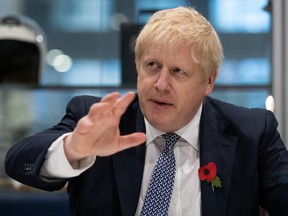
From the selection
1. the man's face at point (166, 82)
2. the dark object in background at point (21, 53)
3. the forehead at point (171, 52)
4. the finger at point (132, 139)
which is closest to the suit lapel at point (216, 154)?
the man's face at point (166, 82)

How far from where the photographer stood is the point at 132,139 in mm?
1403

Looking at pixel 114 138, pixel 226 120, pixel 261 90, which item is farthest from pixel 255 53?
pixel 114 138

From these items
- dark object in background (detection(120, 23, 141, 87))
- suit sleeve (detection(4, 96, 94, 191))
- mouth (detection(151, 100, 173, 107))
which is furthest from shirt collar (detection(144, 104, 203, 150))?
dark object in background (detection(120, 23, 141, 87))

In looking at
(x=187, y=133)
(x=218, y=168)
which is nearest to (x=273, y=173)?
(x=218, y=168)

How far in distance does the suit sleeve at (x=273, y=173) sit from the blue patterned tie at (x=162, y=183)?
0.88 feet

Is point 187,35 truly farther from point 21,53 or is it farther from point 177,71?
point 21,53

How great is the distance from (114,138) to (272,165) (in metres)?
0.57

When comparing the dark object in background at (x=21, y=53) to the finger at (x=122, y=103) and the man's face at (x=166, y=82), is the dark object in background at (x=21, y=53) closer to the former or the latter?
the man's face at (x=166, y=82)

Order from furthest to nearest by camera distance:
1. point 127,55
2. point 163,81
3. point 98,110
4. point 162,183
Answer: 1. point 127,55
2. point 162,183
3. point 163,81
4. point 98,110

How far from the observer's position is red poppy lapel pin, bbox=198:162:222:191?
5.59 ft

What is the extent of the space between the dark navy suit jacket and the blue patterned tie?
0.04 metres

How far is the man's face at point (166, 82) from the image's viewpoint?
1.61 meters

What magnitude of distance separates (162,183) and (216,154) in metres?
0.18

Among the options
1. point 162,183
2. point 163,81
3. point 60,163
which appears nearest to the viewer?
point 60,163
